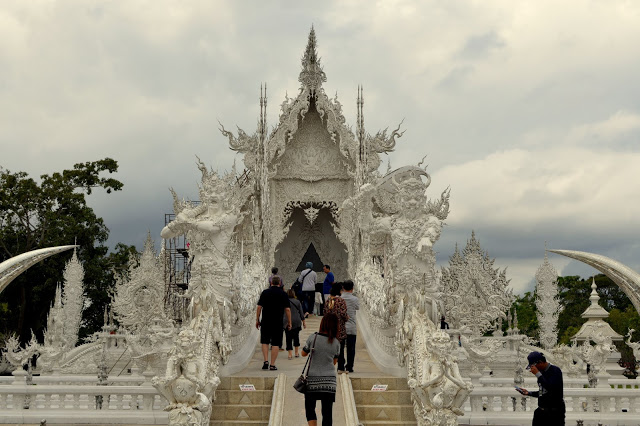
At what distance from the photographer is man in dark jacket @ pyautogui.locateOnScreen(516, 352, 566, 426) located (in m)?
5.75

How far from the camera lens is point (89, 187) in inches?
1006

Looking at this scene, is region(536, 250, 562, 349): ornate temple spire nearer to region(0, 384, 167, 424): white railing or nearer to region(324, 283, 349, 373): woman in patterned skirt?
region(324, 283, 349, 373): woman in patterned skirt

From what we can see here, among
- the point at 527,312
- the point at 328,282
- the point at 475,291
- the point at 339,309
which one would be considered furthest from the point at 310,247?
the point at 527,312

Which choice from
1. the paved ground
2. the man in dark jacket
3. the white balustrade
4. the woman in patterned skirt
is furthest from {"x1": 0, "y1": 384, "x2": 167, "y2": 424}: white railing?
the man in dark jacket

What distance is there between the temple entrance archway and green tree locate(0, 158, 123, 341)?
29.3 feet

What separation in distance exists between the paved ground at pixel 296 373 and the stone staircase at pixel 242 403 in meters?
0.27

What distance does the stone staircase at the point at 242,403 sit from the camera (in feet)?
25.2

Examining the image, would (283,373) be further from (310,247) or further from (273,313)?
(310,247)

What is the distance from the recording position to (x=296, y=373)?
8719mm

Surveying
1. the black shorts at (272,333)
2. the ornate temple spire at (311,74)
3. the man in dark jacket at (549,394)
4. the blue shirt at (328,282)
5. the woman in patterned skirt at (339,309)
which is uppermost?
the ornate temple spire at (311,74)

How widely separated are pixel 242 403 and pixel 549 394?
3.53 meters

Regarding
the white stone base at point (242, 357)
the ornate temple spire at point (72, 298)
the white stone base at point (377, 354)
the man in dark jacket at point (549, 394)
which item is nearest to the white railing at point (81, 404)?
the white stone base at point (242, 357)

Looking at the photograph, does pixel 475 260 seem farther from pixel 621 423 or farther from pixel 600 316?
pixel 621 423

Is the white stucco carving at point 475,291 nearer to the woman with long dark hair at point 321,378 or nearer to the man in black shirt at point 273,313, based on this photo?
the man in black shirt at point 273,313
